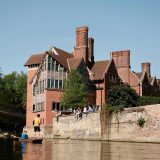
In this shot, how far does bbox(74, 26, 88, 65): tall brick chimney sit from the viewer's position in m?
77.1

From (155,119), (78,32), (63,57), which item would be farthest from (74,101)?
(155,119)

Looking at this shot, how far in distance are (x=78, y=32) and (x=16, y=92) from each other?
3487 cm

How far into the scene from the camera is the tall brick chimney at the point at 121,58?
8406 centimetres

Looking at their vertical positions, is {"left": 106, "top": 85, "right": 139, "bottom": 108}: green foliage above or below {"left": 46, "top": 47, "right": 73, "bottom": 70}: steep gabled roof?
below

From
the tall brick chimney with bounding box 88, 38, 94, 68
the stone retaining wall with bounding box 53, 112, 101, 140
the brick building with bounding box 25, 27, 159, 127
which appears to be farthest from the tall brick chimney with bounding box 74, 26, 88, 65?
the stone retaining wall with bounding box 53, 112, 101, 140

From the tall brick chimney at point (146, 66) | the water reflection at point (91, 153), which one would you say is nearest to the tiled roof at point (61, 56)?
the tall brick chimney at point (146, 66)

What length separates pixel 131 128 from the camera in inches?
1807

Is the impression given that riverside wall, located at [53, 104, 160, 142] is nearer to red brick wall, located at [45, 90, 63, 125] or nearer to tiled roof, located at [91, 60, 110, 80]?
red brick wall, located at [45, 90, 63, 125]

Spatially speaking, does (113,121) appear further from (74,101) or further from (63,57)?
(63,57)

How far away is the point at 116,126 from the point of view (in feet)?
158

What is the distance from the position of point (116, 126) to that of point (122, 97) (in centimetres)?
1739

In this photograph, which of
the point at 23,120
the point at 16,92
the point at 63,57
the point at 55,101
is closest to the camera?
the point at 55,101

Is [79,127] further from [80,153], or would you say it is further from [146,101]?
[80,153]

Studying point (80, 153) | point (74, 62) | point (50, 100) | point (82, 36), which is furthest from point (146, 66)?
point (80, 153)
